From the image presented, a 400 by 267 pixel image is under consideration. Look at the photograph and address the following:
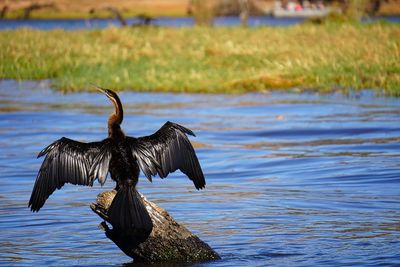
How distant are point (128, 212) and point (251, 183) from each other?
18.4ft

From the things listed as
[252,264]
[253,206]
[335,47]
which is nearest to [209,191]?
[253,206]

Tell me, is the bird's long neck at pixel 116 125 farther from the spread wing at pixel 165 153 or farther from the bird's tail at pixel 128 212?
the bird's tail at pixel 128 212

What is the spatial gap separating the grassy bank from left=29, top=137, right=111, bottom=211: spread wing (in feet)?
45.6

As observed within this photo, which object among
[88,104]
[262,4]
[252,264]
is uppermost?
[252,264]

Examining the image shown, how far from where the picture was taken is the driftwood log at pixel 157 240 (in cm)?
873

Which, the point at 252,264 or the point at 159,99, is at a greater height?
the point at 252,264

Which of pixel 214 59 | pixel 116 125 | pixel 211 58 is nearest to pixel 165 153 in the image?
pixel 116 125

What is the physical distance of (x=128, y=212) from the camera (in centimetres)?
826

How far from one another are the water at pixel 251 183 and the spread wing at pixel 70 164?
1.01 meters

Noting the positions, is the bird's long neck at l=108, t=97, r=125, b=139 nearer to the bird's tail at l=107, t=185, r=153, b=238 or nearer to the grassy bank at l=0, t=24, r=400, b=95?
the bird's tail at l=107, t=185, r=153, b=238

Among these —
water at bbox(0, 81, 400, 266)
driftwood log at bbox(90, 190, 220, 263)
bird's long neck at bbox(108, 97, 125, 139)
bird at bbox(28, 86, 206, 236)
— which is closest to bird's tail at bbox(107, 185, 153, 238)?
bird at bbox(28, 86, 206, 236)

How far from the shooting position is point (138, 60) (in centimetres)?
2991

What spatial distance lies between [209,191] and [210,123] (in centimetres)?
693

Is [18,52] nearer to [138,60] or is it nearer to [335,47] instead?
[138,60]
